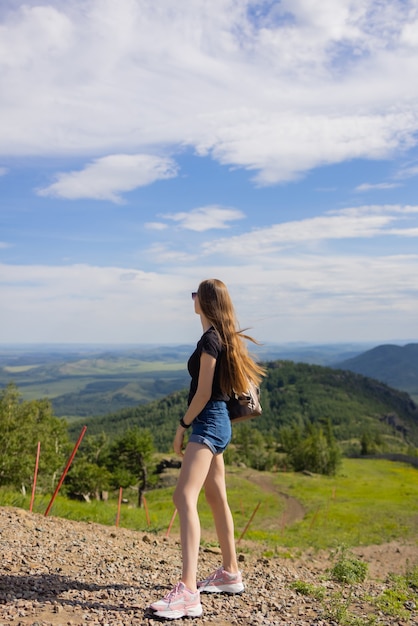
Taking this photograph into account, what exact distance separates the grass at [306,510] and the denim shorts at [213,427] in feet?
25.9

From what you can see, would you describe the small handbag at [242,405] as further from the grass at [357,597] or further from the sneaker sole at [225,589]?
the grass at [357,597]

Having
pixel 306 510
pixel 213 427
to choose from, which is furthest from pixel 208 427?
pixel 306 510

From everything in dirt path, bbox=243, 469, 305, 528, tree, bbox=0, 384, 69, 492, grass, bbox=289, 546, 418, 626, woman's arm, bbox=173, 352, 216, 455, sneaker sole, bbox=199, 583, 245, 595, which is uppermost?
woman's arm, bbox=173, 352, 216, 455

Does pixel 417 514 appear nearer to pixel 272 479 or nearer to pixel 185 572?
pixel 272 479

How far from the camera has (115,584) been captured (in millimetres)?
6848

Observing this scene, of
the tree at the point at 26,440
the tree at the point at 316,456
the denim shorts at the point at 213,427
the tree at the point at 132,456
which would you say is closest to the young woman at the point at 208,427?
the denim shorts at the point at 213,427

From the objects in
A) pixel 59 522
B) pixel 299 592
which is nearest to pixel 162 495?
pixel 59 522

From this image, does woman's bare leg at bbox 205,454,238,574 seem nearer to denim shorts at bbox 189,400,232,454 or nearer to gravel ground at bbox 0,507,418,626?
denim shorts at bbox 189,400,232,454

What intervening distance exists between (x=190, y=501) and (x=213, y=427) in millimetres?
865

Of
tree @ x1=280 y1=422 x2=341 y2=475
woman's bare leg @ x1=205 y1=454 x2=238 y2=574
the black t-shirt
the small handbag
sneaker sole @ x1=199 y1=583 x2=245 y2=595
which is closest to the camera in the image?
the black t-shirt

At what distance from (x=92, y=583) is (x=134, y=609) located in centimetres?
122

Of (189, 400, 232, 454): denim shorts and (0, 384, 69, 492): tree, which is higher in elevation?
(189, 400, 232, 454): denim shorts

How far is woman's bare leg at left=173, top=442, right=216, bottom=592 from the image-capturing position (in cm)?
564

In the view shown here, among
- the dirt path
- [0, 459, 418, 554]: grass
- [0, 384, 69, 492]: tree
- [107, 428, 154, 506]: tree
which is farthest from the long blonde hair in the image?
[107, 428, 154, 506]: tree
